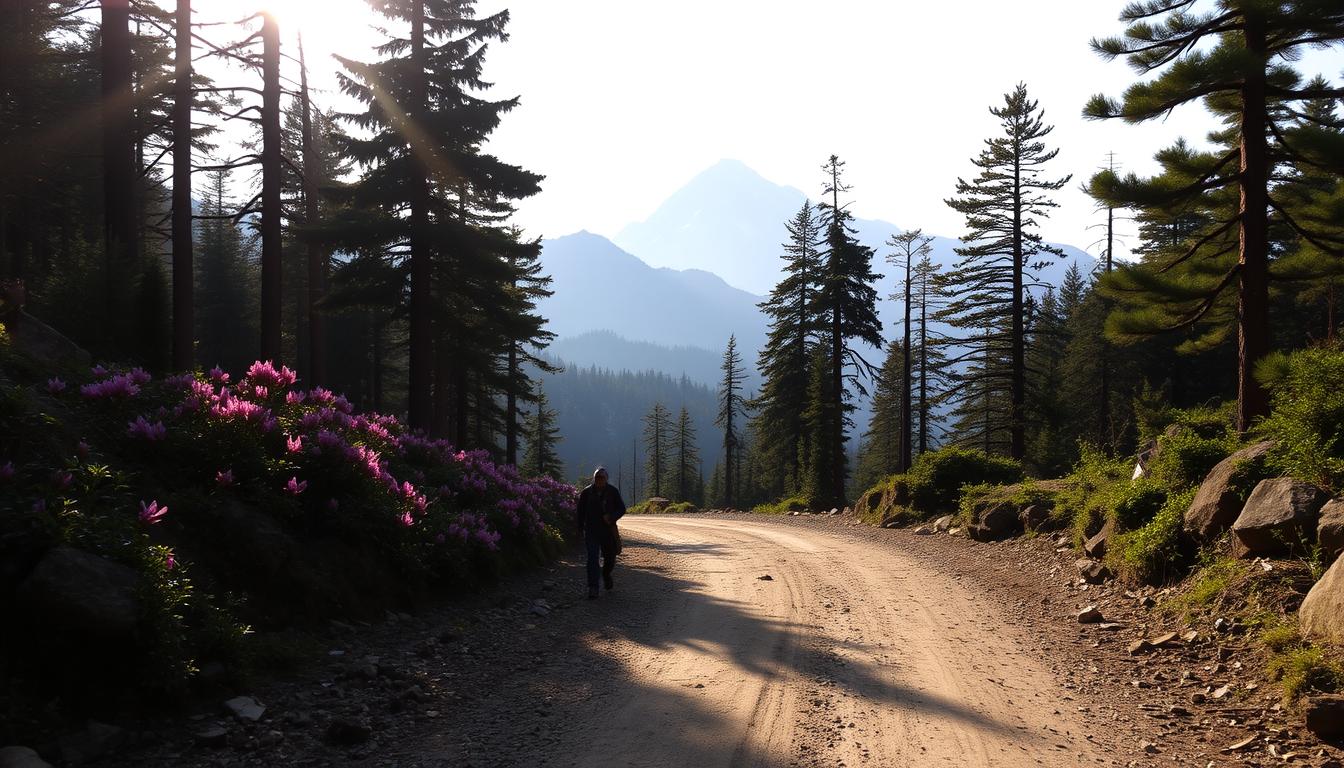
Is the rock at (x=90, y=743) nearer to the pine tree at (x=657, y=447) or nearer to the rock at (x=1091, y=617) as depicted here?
the rock at (x=1091, y=617)

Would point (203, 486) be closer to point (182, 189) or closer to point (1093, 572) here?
point (1093, 572)

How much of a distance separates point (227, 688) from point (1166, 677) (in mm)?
8019

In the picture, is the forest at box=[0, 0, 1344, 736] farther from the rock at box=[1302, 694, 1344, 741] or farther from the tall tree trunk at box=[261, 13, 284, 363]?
the rock at box=[1302, 694, 1344, 741]

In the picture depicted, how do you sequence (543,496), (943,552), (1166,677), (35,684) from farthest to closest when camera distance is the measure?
(543,496) < (943,552) < (1166,677) < (35,684)

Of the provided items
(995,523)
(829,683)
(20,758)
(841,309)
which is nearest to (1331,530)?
(829,683)

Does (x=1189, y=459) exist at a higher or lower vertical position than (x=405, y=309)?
lower

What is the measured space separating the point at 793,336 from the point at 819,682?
107 ft

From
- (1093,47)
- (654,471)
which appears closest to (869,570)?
(1093,47)

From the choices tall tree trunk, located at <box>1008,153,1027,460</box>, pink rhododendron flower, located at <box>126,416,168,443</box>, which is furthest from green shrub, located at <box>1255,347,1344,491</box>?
tall tree trunk, located at <box>1008,153,1027,460</box>

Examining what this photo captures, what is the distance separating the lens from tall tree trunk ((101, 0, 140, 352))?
15820mm

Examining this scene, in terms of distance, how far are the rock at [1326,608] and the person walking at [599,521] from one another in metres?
7.62

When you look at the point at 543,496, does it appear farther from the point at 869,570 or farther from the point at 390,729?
the point at 390,729

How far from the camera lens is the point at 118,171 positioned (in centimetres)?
1720

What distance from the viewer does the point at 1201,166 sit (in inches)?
412
